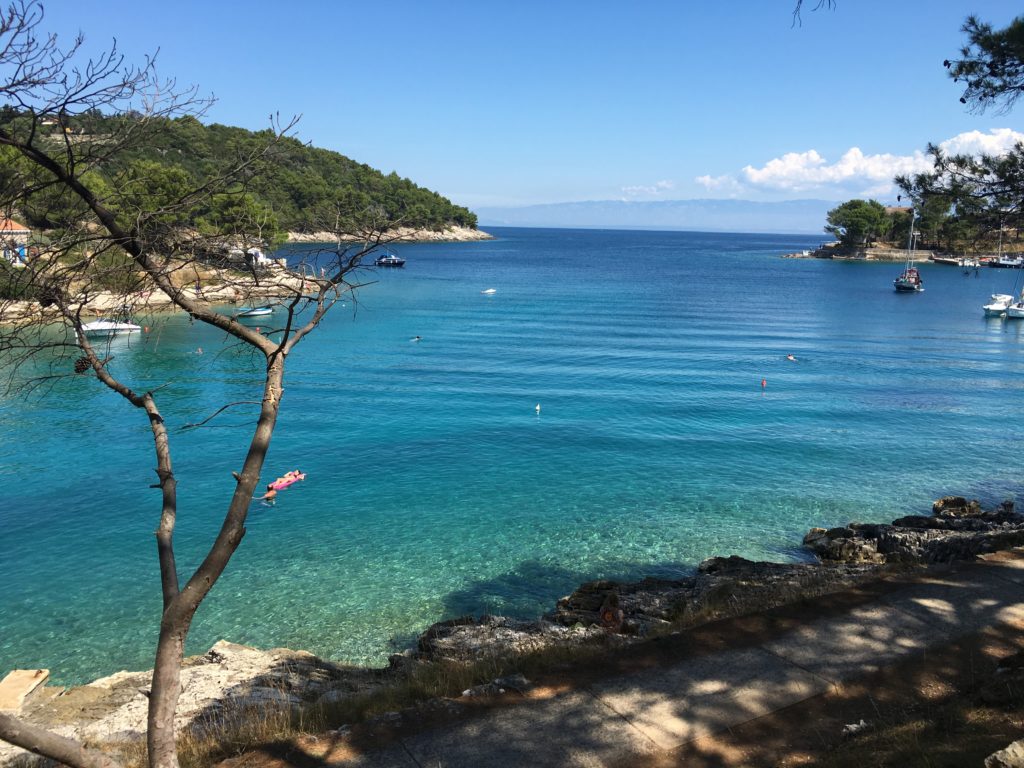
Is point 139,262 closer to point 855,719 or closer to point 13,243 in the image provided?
point 13,243

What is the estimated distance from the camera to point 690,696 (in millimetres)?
7641

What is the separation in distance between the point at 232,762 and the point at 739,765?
476 centimetres

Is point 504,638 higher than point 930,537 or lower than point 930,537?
lower

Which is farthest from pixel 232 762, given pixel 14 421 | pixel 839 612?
pixel 14 421

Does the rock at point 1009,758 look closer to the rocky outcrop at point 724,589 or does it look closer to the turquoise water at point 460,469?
the rocky outcrop at point 724,589

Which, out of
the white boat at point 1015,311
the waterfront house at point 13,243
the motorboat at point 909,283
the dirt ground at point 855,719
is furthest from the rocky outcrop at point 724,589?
the motorboat at point 909,283

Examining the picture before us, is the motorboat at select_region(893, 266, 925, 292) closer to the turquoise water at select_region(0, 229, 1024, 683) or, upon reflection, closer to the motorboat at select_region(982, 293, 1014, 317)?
the motorboat at select_region(982, 293, 1014, 317)

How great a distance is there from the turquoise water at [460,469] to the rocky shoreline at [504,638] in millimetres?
1850

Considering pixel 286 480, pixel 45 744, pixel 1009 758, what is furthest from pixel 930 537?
pixel 286 480

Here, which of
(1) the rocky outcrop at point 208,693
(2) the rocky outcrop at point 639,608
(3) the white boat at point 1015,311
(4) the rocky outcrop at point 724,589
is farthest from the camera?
(3) the white boat at point 1015,311

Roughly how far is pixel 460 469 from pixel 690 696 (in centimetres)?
1682

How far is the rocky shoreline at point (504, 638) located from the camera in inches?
375

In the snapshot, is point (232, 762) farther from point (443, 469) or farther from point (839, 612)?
point (443, 469)

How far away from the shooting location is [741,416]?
30.6 metres
